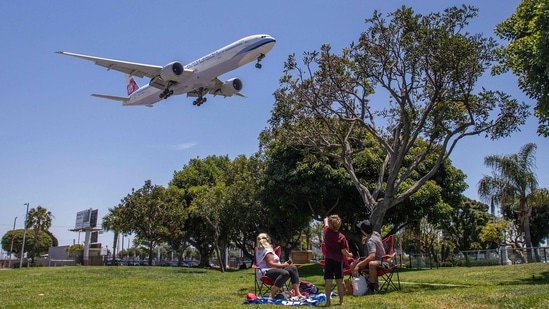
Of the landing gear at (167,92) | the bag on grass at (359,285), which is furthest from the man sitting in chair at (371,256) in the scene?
the landing gear at (167,92)

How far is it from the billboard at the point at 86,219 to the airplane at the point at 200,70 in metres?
38.2

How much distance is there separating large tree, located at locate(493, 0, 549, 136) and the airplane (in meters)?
17.0

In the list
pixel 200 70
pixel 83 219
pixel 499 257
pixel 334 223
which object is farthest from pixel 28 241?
pixel 334 223

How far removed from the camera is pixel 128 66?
103 feet

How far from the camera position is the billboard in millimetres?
69188

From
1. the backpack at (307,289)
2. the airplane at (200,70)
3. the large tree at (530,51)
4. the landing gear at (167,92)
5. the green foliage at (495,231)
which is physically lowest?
the backpack at (307,289)

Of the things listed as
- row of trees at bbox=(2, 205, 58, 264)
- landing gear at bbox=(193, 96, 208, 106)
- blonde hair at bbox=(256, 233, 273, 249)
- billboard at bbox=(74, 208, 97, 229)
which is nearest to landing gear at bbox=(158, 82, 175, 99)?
landing gear at bbox=(193, 96, 208, 106)

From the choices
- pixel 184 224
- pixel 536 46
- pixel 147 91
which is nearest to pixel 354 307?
pixel 536 46

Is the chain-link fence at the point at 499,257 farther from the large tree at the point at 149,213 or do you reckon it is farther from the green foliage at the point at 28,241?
the green foliage at the point at 28,241

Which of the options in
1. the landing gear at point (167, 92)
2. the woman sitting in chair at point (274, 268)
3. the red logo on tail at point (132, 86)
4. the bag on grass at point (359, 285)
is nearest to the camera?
the woman sitting in chair at point (274, 268)

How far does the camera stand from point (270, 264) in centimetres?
913

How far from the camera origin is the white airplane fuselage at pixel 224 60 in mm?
29594

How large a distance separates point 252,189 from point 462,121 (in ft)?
73.0

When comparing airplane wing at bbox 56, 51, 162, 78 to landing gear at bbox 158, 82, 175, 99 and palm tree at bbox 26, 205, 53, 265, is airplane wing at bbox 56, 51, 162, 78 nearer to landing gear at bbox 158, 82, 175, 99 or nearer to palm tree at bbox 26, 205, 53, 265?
landing gear at bbox 158, 82, 175, 99
